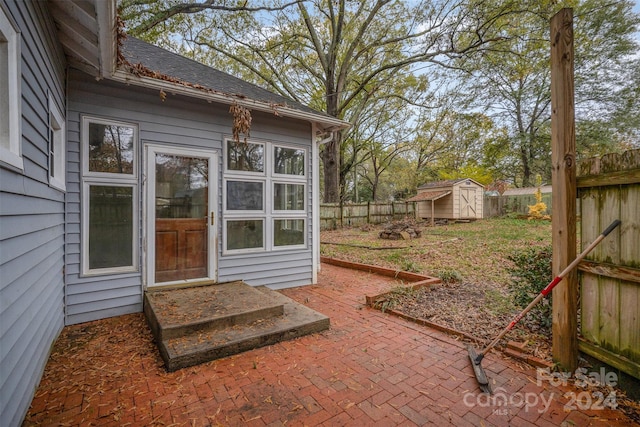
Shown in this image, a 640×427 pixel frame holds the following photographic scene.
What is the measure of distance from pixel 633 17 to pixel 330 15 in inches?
579

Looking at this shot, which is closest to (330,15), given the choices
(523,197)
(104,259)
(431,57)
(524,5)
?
(431,57)

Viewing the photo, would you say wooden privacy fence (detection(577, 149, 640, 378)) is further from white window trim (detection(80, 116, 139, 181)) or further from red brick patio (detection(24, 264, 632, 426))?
white window trim (detection(80, 116, 139, 181))

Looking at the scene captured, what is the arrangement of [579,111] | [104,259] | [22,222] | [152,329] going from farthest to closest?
[579,111]
[104,259]
[152,329]
[22,222]

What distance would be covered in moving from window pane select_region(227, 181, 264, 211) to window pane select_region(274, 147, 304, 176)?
1.54ft

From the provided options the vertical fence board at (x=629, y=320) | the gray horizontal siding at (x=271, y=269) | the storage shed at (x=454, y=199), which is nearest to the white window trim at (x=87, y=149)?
the gray horizontal siding at (x=271, y=269)

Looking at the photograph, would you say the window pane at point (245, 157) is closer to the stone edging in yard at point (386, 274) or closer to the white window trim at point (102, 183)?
the white window trim at point (102, 183)

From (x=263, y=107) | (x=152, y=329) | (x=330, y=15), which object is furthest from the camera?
(x=330, y=15)

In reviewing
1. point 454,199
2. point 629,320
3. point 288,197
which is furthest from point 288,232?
point 454,199

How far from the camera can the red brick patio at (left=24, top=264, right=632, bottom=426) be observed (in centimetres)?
189

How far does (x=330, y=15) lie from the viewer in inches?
475

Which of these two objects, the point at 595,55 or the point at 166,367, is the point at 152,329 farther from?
the point at 595,55

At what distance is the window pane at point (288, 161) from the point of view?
4.83 m

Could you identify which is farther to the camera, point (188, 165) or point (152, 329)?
point (188, 165)

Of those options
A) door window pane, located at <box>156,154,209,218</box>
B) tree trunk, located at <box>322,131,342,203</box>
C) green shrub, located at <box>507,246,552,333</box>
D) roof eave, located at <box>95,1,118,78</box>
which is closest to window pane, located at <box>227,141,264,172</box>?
door window pane, located at <box>156,154,209,218</box>
